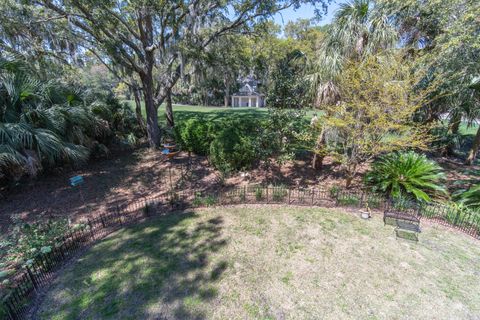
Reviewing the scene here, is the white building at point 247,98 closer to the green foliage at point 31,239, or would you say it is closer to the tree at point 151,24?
the tree at point 151,24

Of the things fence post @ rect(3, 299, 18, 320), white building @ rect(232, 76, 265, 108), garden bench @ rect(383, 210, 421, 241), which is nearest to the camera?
fence post @ rect(3, 299, 18, 320)

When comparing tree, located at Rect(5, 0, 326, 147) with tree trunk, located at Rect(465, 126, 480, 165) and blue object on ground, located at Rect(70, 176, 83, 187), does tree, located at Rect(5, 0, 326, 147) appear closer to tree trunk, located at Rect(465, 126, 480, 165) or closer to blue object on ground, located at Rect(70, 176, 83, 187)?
blue object on ground, located at Rect(70, 176, 83, 187)

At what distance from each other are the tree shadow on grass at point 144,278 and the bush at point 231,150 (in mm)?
3220

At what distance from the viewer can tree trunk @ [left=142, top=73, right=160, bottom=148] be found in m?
9.69

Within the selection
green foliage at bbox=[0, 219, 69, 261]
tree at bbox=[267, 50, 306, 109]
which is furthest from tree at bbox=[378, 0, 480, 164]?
green foliage at bbox=[0, 219, 69, 261]

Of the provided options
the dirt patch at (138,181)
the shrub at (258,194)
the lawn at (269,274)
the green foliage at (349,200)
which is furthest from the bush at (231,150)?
the green foliage at (349,200)

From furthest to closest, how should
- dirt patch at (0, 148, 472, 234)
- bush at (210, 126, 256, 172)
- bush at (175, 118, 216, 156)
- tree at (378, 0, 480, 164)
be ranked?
bush at (175, 118, 216, 156)
bush at (210, 126, 256, 172)
dirt patch at (0, 148, 472, 234)
tree at (378, 0, 480, 164)

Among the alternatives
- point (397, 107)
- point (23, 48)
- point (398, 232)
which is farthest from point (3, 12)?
point (398, 232)

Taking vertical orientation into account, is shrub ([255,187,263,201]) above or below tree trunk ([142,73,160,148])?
below

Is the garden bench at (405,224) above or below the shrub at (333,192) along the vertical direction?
below

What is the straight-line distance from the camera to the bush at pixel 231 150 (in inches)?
317

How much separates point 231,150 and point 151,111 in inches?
177

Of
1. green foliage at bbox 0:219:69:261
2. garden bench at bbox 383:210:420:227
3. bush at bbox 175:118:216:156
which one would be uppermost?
bush at bbox 175:118:216:156

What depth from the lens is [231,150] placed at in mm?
8094
